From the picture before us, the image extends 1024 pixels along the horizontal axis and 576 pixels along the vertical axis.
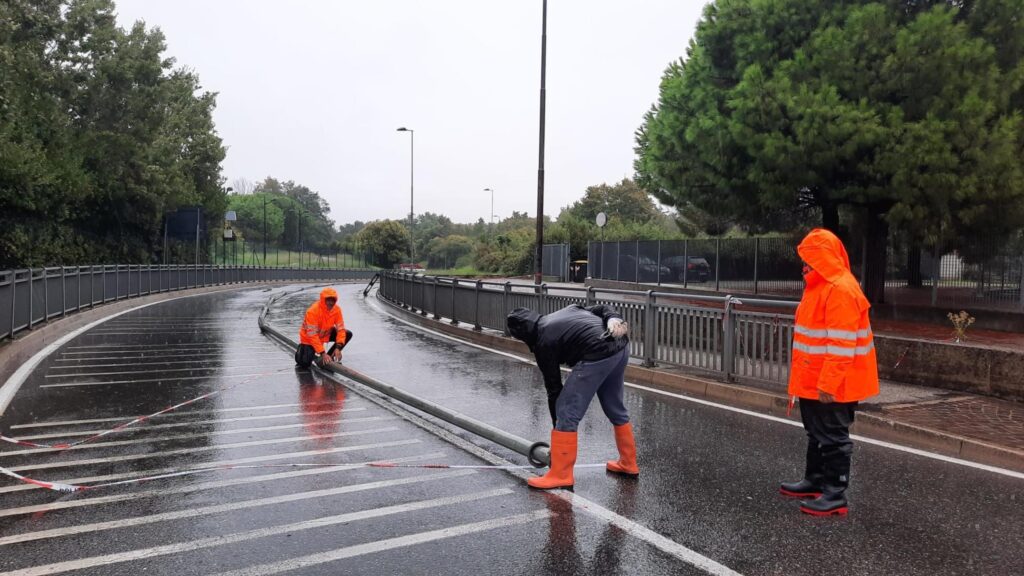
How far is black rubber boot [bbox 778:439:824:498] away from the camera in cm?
488

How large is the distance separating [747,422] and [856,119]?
31.6ft

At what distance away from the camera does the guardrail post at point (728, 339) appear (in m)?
8.66

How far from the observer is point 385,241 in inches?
3600

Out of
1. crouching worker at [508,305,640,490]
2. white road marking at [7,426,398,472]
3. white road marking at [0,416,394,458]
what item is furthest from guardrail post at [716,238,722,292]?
crouching worker at [508,305,640,490]

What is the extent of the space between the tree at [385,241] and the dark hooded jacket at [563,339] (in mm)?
86856

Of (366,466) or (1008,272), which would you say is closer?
(366,466)

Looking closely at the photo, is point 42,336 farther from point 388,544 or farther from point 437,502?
point 388,544

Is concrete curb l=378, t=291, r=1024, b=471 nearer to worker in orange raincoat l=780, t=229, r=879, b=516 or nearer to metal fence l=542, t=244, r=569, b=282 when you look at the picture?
worker in orange raincoat l=780, t=229, r=879, b=516

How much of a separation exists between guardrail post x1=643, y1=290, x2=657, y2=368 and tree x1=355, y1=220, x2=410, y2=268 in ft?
270

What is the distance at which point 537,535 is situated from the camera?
13.7 ft

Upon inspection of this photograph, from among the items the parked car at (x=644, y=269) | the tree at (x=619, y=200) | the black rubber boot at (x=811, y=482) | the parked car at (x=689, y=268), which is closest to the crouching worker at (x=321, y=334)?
the black rubber boot at (x=811, y=482)

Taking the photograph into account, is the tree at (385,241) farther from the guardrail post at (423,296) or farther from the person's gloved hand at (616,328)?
the person's gloved hand at (616,328)

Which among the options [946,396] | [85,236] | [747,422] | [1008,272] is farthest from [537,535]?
[85,236]

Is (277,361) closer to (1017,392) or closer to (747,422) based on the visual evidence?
(747,422)
